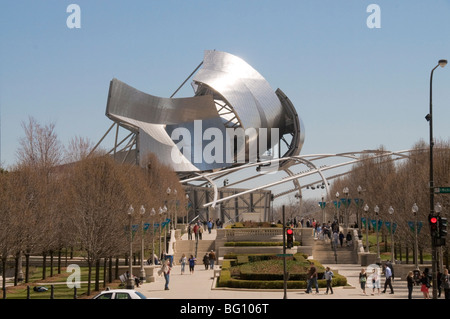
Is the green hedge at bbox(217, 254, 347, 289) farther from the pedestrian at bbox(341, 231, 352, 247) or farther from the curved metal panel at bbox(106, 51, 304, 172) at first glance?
the curved metal panel at bbox(106, 51, 304, 172)

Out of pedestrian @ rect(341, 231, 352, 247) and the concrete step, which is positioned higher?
pedestrian @ rect(341, 231, 352, 247)

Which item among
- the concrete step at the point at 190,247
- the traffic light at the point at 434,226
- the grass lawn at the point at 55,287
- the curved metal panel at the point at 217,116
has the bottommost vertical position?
the grass lawn at the point at 55,287

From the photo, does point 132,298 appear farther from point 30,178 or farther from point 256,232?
point 256,232

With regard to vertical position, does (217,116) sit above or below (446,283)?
above

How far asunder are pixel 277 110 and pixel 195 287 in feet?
209

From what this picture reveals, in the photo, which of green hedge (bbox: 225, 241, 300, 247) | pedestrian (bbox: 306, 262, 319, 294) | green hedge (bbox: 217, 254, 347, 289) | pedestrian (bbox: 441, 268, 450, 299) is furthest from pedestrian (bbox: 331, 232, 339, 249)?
pedestrian (bbox: 441, 268, 450, 299)

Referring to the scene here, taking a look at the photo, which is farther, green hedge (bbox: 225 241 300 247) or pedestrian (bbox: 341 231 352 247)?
pedestrian (bbox: 341 231 352 247)

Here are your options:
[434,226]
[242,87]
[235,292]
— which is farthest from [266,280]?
[242,87]

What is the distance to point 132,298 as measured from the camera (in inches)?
826

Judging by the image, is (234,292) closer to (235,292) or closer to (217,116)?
(235,292)

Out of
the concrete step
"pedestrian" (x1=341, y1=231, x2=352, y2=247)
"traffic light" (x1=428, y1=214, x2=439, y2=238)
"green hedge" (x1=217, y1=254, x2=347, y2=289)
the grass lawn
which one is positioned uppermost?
"traffic light" (x1=428, y1=214, x2=439, y2=238)

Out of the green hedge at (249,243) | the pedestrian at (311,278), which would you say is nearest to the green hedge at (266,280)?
the pedestrian at (311,278)

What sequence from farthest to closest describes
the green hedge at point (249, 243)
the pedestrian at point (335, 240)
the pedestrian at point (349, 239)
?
1. the pedestrian at point (349, 239)
2. the pedestrian at point (335, 240)
3. the green hedge at point (249, 243)

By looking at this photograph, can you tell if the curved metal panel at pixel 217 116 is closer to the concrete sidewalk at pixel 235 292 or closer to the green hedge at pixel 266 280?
the concrete sidewalk at pixel 235 292
